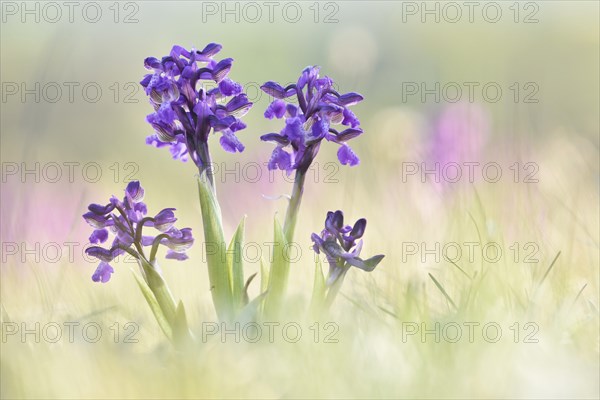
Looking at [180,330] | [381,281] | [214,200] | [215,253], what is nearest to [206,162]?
[214,200]

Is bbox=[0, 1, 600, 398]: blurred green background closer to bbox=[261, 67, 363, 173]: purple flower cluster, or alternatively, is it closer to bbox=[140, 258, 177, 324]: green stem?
bbox=[140, 258, 177, 324]: green stem

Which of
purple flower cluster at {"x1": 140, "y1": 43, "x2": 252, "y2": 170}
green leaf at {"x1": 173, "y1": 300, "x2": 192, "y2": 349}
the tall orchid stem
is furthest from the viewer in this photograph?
the tall orchid stem

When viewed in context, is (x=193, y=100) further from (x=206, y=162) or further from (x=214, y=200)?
(x=214, y=200)

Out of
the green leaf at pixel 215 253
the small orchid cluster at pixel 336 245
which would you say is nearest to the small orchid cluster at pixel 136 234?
the green leaf at pixel 215 253

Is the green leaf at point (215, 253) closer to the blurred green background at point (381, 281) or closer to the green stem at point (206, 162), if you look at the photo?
the green stem at point (206, 162)

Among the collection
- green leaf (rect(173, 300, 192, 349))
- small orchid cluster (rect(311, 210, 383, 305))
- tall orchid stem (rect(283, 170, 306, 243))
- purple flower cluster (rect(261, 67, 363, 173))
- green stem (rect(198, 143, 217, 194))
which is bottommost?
green leaf (rect(173, 300, 192, 349))

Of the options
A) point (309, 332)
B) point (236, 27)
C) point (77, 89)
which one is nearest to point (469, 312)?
point (309, 332)

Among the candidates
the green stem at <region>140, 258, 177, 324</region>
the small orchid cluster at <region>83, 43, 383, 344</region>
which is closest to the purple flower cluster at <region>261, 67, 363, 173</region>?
the small orchid cluster at <region>83, 43, 383, 344</region>
